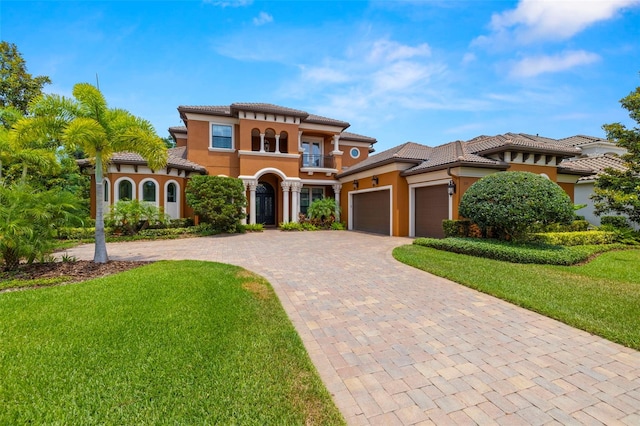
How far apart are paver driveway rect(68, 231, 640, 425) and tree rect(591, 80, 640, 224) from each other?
1187 centimetres

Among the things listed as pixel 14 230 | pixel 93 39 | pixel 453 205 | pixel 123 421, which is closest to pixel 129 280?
pixel 14 230

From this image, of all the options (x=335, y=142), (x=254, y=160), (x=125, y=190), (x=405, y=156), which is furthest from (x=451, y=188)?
(x=125, y=190)

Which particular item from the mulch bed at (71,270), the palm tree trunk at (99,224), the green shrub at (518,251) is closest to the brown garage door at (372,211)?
the green shrub at (518,251)

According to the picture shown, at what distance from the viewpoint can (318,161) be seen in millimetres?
21172

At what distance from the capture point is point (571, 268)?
7.60 metres

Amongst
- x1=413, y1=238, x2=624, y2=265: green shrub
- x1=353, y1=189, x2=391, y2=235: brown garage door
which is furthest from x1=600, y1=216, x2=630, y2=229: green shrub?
x1=353, y1=189, x2=391, y2=235: brown garage door

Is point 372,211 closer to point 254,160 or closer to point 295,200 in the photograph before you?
point 295,200

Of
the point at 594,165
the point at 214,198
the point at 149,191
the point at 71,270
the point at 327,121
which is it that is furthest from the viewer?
the point at 327,121

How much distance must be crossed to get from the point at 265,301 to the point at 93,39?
9.28 metres

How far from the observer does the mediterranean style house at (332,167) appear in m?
13.6

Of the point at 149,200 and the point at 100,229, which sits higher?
the point at 149,200

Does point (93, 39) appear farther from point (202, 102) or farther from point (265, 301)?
point (202, 102)

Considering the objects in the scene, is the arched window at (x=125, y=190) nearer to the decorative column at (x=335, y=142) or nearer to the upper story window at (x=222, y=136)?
the upper story window at (x=222, y=136)

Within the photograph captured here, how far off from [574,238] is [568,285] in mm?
6455
